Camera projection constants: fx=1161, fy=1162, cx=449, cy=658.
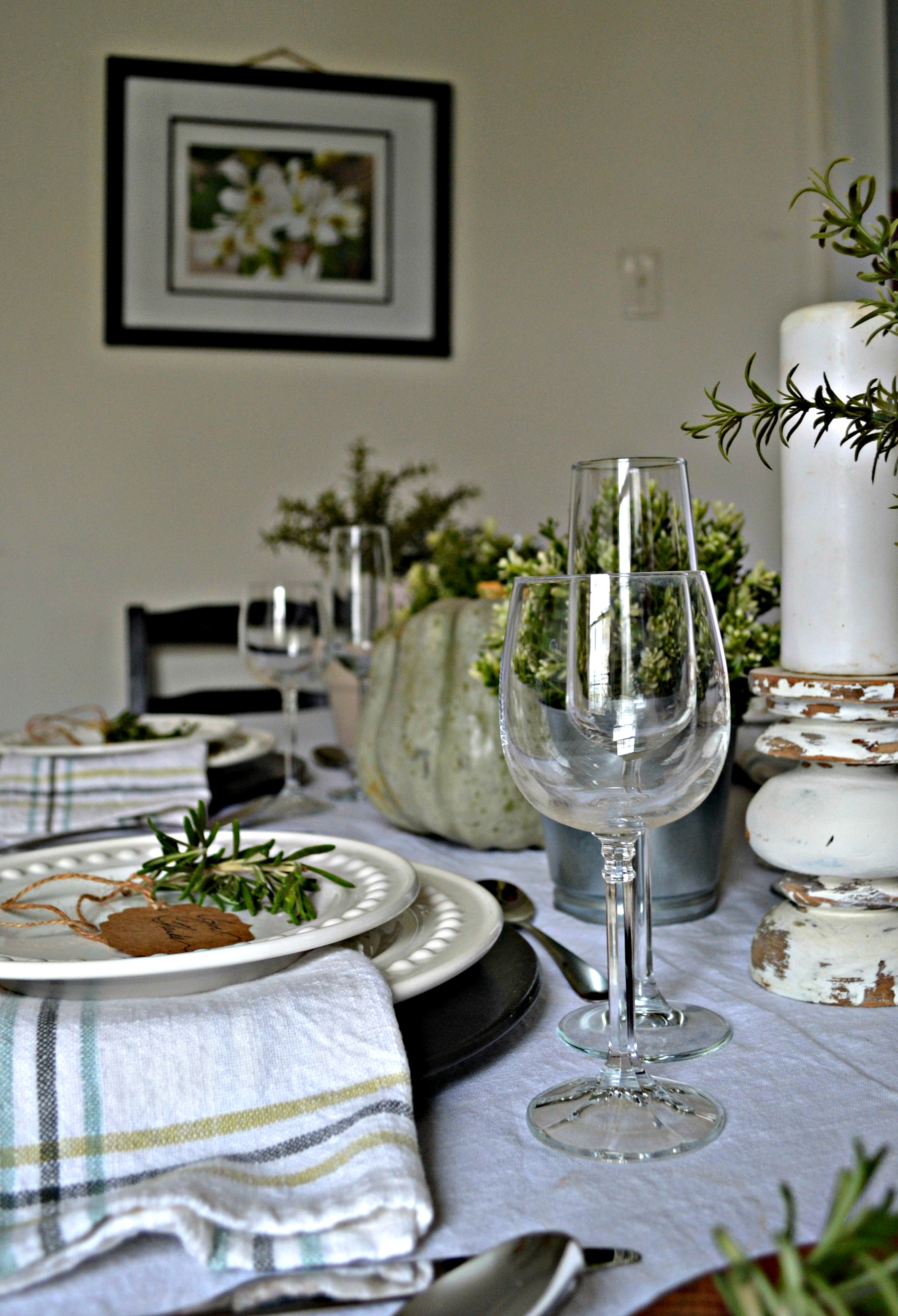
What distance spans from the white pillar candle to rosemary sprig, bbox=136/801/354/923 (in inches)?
11.0

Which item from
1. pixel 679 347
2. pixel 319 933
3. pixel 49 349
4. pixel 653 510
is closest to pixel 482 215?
pixel 679 347

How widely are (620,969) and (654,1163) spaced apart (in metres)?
0.07

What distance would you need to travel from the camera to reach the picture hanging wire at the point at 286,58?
259 centimetres

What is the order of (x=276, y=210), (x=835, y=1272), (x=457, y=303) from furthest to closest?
(x=457, y=303)
(x=276, y=210)
(x=835, y=1272)

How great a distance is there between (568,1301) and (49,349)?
8.16 feet

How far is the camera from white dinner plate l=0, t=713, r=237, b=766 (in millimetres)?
979

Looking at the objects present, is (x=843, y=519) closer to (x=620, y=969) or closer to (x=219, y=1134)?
(x=620, y=969)

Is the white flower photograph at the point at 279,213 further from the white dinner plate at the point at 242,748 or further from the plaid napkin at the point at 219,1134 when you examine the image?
the plaid napkin at the point at 219,1134

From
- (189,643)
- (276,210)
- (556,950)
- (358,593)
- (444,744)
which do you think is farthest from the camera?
(276,210)

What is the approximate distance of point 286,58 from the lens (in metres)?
2.61

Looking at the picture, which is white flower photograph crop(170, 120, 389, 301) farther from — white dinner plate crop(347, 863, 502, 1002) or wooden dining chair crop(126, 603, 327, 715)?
white dinner plate crop(347, 863, 502, 1002)

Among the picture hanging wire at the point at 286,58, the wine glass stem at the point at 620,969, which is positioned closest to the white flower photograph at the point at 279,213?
the picture hanging wire at the point at 286,58

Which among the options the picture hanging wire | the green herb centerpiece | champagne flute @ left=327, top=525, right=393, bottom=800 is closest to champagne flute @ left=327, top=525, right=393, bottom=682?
champagne flute @ left=327, top=525, right=393, bottom=800

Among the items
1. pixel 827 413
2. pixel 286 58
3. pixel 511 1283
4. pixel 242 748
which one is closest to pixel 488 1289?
pixel 511 1283
